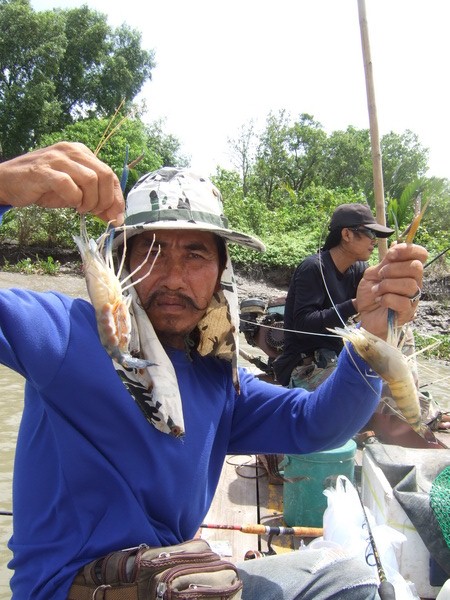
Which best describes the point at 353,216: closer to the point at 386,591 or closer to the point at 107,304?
the point at 386,591

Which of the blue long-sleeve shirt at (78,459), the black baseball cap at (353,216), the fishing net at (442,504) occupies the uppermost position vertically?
the black baseball cap at (353,216)

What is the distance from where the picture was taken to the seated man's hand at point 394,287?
1.90 m

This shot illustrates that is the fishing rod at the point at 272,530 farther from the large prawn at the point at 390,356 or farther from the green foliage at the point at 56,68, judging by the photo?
the green foliage at the point at 56,68

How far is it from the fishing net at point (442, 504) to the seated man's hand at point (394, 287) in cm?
116

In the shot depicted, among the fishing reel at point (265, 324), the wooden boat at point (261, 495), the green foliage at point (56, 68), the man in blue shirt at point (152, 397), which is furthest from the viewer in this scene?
the green foliage at point (56, 68)

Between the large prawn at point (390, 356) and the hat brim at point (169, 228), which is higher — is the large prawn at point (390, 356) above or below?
below

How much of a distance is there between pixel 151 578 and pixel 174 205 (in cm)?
131

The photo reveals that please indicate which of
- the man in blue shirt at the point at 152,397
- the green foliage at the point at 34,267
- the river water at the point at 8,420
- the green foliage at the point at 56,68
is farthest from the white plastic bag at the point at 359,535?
the green foliage at the point at 56,68

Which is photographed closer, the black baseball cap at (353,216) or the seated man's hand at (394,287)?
the seated man's hand at (394,287)

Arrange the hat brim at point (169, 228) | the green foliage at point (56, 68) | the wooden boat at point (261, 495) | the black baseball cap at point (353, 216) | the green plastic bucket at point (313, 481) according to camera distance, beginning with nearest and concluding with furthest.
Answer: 1. the hat brim at point (169, 228)
2. the wooden boat at point (261, 495)
3. the green plastic bucket at point (313, 481)
4. the black baseball cap at point (353, 216)
5. the green foliage at point (56, 68)

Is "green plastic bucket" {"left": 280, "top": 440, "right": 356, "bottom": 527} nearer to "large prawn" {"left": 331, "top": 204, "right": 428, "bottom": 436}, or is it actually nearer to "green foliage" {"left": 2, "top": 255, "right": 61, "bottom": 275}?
"large prawn" {"left": 331, "top": 204, "right": 428, "bottom": 436}

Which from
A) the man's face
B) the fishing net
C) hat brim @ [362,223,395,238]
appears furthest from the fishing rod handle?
hat brim @ [362,223,395,238]

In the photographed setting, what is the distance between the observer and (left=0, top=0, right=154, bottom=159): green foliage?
97.8 ft

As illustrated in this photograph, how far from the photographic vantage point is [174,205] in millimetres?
2105
